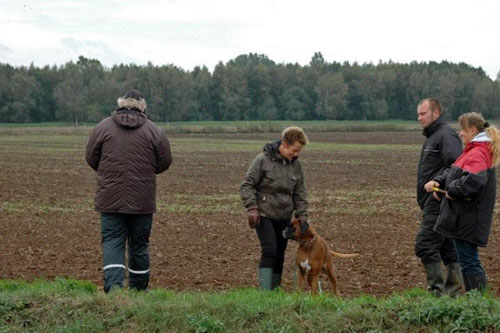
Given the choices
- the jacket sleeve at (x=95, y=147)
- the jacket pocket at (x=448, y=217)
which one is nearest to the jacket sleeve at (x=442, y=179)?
the jacket pocket at (x=448, y=217)

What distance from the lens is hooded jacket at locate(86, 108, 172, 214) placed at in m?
7.41

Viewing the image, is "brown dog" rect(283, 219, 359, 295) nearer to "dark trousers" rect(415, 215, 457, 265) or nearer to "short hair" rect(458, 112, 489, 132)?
"dark trousers" rect(415, 215, 457, 265)

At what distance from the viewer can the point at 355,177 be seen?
28156mm

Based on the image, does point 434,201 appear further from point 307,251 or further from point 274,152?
point 274,152

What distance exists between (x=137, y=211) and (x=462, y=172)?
3147mm

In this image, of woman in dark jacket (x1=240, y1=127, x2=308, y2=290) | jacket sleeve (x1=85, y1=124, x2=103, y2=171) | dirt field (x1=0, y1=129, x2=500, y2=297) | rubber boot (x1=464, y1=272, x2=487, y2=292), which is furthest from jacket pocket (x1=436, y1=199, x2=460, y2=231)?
jacket sleeve (x1=85, y1=124, x2=103, y2=171)

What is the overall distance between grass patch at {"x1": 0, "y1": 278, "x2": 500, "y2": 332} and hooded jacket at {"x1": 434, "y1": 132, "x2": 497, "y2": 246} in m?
0.96

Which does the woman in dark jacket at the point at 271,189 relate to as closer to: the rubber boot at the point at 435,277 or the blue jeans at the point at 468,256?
the rubber boot at the point at 435,277

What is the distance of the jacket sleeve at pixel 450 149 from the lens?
7809 mm

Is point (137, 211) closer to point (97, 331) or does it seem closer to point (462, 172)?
point (97, 331)

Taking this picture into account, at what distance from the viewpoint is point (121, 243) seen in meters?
7.62

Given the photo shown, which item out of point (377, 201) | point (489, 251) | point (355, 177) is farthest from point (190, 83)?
Answer: point (489, 251)

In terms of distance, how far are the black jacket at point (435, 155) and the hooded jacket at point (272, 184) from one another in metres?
Answer: 1.30

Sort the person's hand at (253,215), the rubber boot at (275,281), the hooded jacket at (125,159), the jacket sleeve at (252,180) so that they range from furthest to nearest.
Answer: the rubber boot at (275,281) → the jacket sleeve at (252,180) → the person's hand at (253,215) → the hooded jacket at (125,159)
